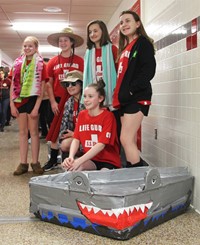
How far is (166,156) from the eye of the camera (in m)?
3.25

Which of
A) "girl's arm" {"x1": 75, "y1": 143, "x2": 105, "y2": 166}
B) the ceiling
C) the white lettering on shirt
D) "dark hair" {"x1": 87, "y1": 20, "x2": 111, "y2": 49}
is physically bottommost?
"girl's arm" {"x1": 75, "y1": 143, "x2": 105, "y2": 166}

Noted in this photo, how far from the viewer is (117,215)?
2.00 meters

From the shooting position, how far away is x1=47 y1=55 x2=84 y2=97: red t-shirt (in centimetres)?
373

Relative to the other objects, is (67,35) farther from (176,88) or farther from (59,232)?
(59,232)

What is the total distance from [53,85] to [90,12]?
3.50m

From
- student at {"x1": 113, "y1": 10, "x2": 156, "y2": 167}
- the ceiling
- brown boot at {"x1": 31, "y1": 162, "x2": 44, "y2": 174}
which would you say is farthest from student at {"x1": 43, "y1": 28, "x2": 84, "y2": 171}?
the ceiling

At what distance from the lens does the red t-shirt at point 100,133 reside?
2.71 m

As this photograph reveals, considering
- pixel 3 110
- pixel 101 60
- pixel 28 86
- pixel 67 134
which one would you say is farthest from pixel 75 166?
pixel 3 110

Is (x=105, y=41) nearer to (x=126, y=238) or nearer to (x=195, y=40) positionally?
(x=195, y=40)

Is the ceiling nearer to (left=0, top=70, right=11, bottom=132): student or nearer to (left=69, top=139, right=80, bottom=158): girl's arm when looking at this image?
(left=0, top=70, right=11, bottom=132): student

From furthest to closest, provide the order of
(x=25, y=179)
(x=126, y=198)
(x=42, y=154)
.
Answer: (x=42, y=154)
(x=25, y=179)
(x=126, y=198)

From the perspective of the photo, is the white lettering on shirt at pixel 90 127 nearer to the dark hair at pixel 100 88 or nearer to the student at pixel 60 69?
the dark hair at pixel 100 88

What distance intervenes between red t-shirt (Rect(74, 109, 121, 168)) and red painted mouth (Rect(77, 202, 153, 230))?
679 mm

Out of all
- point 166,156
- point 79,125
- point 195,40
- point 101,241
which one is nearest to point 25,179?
point 79,125
